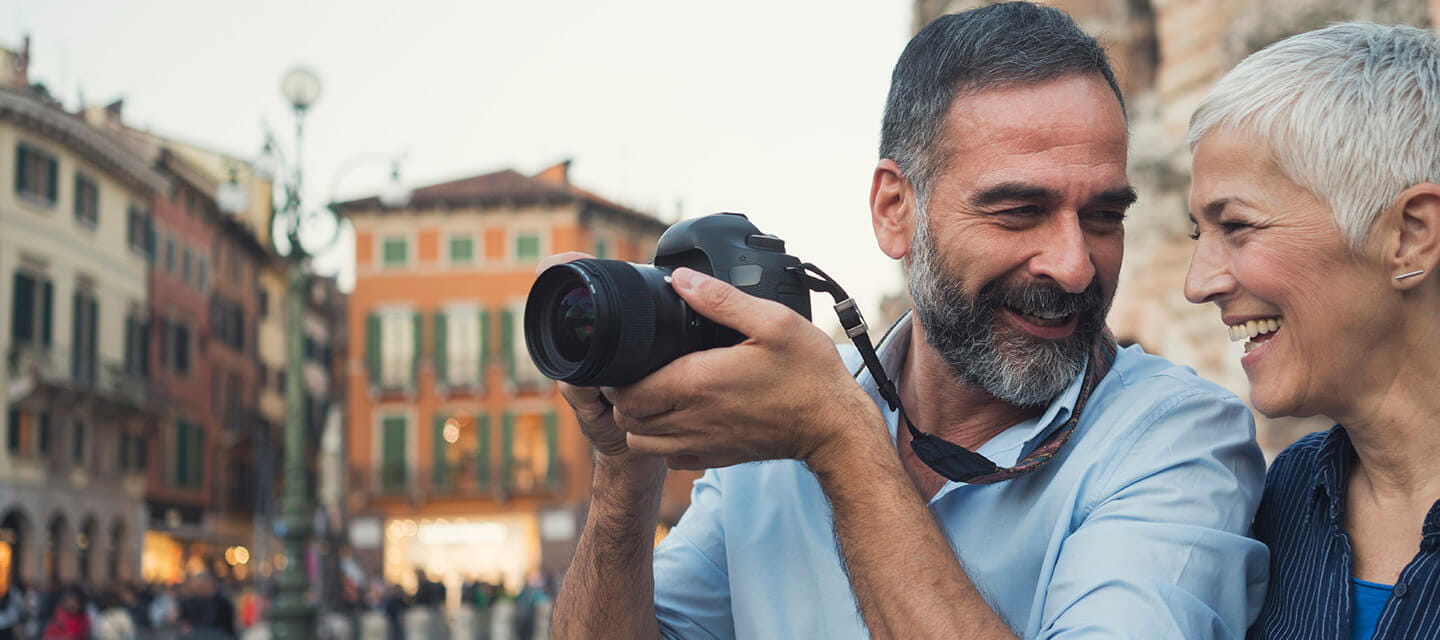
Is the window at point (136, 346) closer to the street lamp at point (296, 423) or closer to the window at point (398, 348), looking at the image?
the window at point (398, 348)

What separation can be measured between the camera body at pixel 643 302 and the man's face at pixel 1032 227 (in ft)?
Answer: 0.88

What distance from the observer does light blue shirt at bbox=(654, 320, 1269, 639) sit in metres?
1.70

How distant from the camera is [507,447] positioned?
43.9 m

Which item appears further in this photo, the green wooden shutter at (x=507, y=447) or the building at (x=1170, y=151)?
the green wooden shutter at (x=507, y=447)

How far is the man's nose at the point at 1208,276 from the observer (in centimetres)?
191

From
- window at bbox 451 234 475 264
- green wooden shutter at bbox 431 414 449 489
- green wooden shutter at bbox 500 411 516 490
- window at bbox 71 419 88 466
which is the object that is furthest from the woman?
window at bbox 451 234 475 264

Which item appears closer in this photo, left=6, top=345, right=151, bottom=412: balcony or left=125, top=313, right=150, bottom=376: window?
left=6, top=345, right=151, bottom=412: balcony

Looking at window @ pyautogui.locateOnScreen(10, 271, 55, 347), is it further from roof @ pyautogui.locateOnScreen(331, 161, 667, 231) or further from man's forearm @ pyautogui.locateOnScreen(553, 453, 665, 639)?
man's forearm @ pyautogui.locateOnScreen(553, 453, 665, 639)

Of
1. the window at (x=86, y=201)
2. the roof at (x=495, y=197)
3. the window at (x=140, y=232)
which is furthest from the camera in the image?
the roof at (x=495, y=197)

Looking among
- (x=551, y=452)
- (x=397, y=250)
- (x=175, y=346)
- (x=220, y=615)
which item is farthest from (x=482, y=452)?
(x=220, y=615)

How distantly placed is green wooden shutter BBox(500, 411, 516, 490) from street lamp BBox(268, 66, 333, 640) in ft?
93.3

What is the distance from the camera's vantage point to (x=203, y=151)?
4638 cm

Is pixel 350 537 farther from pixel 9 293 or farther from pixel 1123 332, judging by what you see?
pixel 1123 332

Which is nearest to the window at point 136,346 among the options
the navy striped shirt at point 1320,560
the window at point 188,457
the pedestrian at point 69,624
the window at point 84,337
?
the window at point 84,337
